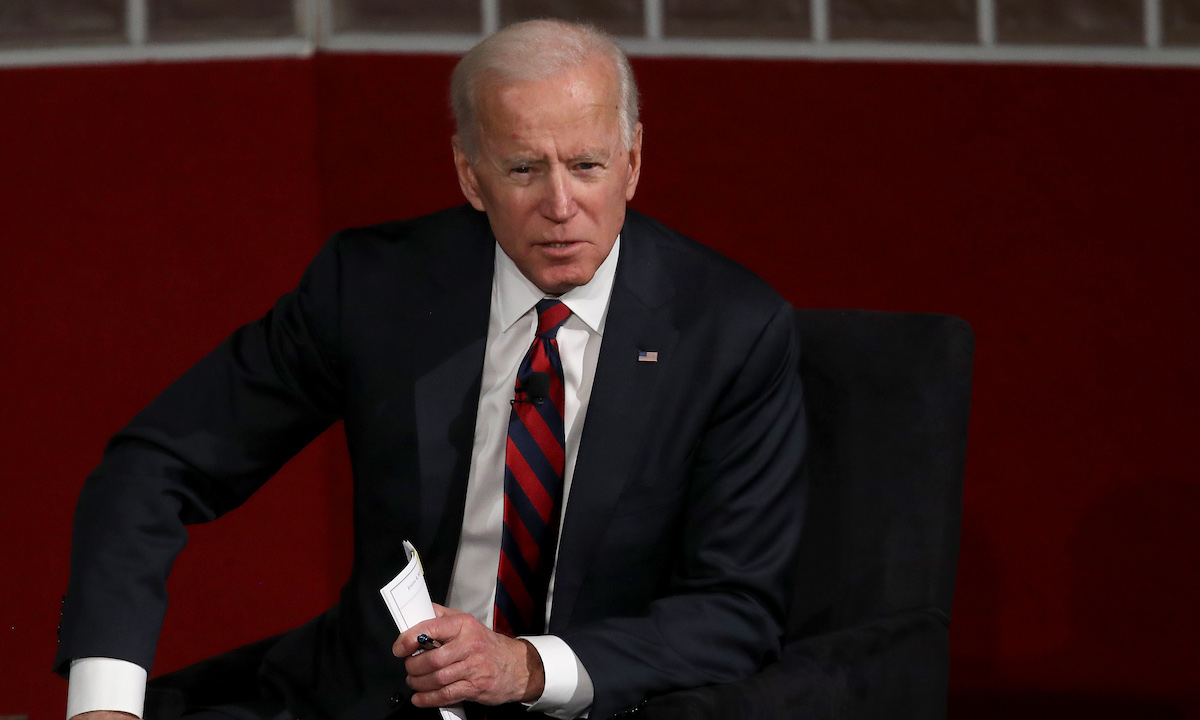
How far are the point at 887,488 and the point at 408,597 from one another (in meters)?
0.70

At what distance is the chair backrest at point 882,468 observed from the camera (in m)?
1.66

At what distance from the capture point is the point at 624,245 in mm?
1670

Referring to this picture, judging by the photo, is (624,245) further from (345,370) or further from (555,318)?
(345,370)

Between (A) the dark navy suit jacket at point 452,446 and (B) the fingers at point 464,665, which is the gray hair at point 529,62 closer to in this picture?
(A) the dark navy suit jacket at point 452,446

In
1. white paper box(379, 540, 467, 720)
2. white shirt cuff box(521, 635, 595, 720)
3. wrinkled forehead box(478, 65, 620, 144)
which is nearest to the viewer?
white paper box(379, 540, 467, 720)

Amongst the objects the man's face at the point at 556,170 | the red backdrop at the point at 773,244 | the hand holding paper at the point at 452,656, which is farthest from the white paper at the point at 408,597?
the red backdrop at the point at 773,244

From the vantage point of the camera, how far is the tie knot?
1593 mm

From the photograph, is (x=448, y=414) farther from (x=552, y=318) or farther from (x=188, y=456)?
(x=188, y=456)

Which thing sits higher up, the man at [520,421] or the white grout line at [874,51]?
the white grout line at [874,51]

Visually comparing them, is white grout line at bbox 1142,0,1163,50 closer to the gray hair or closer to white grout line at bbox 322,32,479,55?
white grout line at bbox 322,32,479,55

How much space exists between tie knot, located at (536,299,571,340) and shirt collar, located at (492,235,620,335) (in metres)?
0.01

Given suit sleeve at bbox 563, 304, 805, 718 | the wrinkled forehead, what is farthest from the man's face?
suit sleeve at bbox 563, 304, 805, 718

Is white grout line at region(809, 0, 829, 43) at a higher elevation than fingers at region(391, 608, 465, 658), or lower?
higher

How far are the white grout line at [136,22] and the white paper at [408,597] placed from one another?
1586 mm
